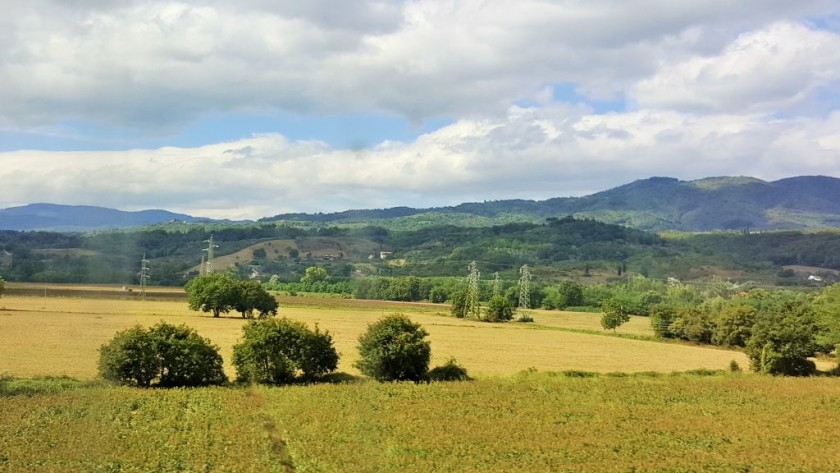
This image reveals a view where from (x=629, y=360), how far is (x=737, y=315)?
89.5ft

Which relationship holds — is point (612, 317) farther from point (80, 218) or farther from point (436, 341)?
point (80, 218)

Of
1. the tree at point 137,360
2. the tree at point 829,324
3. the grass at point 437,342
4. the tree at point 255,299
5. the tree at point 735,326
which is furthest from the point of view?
the tree at point 255,299

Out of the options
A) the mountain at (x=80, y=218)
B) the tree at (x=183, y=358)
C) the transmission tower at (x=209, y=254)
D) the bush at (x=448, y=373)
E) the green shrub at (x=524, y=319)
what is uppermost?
the mountain at (x=80, y=218)

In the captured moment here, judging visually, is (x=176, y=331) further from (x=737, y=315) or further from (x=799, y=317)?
(x=737, y=315)

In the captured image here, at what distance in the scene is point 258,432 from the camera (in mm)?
34250

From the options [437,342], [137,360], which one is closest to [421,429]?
[137,360]

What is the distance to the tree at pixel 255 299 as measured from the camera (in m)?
92.1

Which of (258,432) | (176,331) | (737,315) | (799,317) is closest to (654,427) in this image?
(258,432)

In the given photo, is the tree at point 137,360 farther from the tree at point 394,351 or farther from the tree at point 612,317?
the tree at point 612,317

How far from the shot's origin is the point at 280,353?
49.7 m

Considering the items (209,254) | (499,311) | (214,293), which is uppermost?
(209,254)

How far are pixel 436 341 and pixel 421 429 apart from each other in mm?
43390

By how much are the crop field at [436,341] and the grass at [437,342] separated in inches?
3.6

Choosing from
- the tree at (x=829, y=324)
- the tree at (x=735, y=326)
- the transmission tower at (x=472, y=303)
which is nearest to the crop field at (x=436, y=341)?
the tree at (x=735, y=326)
